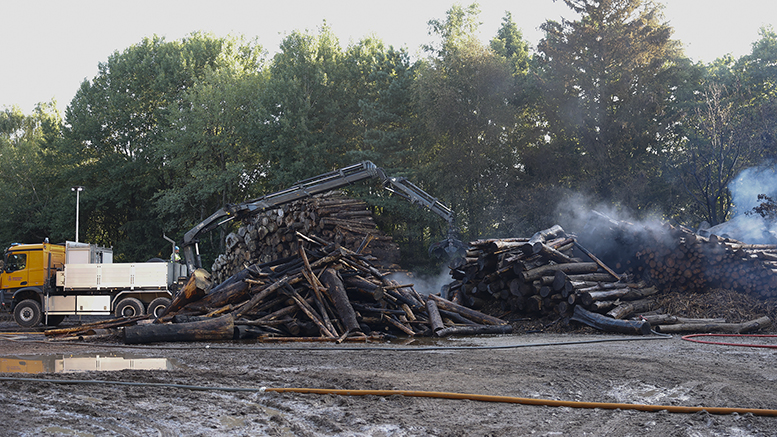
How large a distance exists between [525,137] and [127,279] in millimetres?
18891

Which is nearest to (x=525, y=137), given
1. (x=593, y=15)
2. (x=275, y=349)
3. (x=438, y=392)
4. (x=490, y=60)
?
(x=490, y=60)

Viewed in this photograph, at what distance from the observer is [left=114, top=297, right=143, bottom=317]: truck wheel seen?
58.9ft

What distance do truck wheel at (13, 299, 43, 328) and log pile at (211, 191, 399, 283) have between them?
7.18 meters

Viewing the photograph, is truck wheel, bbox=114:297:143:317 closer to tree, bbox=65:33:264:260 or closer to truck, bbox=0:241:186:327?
truck, bbox=0:241:186:327

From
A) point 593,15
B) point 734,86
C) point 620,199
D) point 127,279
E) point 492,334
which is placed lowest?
point 492,334

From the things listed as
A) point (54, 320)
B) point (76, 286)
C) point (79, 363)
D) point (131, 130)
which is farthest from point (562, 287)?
point (131, 130)

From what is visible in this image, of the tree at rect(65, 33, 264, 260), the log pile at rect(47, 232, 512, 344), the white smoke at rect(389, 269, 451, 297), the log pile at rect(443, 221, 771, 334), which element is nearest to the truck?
the log pile at rect(47, 232, 512, 344)

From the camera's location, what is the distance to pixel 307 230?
21.6 meters

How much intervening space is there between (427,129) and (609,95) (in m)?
8.77

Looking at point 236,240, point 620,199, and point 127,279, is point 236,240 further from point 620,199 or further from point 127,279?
point 620,199

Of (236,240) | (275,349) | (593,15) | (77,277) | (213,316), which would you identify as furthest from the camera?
(593,15)

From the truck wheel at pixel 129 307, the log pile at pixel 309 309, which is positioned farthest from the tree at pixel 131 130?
the log pile at pixel 309 309

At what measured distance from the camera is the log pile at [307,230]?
21484mm

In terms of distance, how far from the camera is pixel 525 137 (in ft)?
91.6
